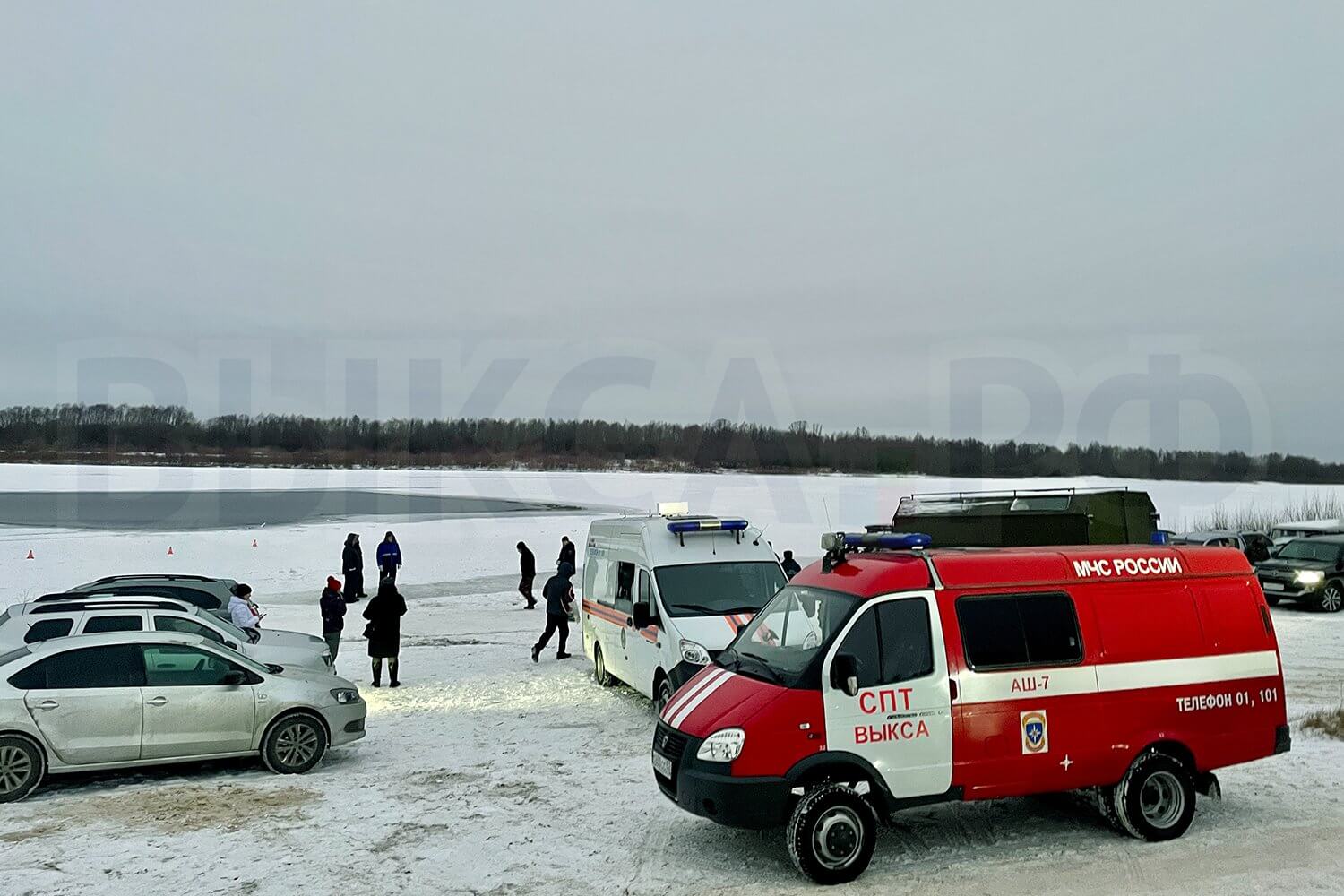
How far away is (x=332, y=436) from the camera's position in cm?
12106

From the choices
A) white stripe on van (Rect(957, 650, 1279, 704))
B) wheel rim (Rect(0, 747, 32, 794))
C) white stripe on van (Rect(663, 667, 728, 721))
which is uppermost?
white stripe on van (Rect(957, 650, 1279, 704))

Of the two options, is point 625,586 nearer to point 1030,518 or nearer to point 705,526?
point 705,526

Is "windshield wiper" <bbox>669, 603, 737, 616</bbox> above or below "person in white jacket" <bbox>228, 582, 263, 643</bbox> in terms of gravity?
above

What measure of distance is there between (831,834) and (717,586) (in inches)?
231

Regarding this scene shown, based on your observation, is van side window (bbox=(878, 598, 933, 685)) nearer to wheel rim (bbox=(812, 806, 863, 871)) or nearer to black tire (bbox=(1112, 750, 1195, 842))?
wheel rim (bbox=(812, 806, 863, 871))

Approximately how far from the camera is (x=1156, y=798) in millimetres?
7816

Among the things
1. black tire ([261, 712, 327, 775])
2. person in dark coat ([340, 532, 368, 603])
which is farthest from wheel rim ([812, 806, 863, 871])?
person in dark coat ([340, 532, 368, 603])

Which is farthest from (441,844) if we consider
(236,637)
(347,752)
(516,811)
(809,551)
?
(809,551)

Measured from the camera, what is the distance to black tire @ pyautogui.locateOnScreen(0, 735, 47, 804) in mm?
9203

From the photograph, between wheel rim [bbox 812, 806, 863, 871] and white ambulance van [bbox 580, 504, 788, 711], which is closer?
wheel rim [bbox 812, 806, 863, 871]

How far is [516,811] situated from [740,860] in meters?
2.30

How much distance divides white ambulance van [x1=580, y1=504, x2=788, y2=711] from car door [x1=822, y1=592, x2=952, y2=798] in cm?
418

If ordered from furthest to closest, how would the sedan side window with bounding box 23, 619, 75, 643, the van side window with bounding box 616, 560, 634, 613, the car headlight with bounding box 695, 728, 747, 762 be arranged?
1. the van side window with bounding box 616, 560, 634, 613
2. the sedan side window with bounding box 23, 619, 75, 643
3. the car headlight with bounding box 695, 728, 747, 762

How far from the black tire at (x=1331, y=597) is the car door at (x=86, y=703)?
2526 centimetres
